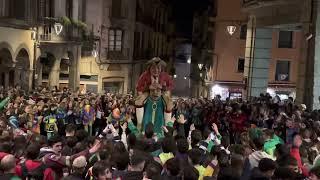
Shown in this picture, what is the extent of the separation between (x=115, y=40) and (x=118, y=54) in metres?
1.10

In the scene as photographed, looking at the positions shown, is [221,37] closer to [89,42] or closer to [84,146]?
[89,42]

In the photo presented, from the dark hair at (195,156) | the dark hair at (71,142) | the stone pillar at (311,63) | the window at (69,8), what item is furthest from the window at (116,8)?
the dark hair at (195,156)

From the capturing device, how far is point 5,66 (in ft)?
85.8

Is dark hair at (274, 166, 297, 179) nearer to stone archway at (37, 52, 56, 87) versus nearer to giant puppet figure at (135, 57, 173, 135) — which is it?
giant puppet figure at (135, 57, 173, 135)

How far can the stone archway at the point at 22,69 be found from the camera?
27438 mm

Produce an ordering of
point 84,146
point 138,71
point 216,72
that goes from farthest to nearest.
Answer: point 138,71 < point 216,72 < point 84,146

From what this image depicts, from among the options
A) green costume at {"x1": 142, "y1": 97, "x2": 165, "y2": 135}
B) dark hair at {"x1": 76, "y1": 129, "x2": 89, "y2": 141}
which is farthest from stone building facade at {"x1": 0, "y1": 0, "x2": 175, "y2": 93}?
dark hair at {"x1": 76, "y1": 129, "x2": 89, "y2": 141}

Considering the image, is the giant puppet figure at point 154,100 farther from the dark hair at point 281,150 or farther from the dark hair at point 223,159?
the dark hair at point 223,159

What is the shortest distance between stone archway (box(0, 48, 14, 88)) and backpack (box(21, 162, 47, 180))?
1853 centimetres

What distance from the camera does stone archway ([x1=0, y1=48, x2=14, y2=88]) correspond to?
25.7 m

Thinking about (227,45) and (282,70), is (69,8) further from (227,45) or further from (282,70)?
(282,70)

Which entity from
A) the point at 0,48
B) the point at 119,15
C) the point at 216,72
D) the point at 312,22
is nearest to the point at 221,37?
the point at 216,72

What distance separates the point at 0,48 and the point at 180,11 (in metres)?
44.6

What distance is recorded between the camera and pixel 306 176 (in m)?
7.43
